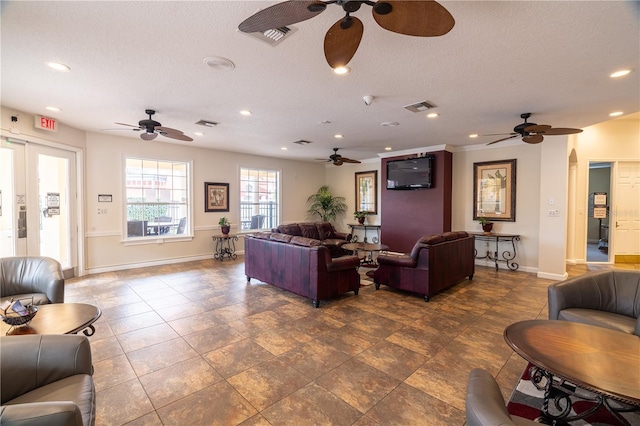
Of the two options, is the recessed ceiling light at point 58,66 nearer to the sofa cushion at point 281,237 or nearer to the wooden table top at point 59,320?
the wooden table top at point 59,320

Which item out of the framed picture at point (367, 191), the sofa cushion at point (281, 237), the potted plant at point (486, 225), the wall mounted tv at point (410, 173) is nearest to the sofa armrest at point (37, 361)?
the sofa cushion at point (281, 237)

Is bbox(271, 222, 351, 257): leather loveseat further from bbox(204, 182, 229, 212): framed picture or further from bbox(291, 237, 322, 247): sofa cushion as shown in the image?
bbox(291, 237, 322, 247): sofa cushion

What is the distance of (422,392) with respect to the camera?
7.30 ft

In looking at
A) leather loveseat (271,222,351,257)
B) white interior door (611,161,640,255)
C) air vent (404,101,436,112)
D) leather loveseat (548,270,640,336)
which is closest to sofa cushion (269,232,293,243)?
leather loveseat (271,222,351,257)

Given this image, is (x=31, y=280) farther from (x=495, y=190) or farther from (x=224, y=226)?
(x=495, y=190)

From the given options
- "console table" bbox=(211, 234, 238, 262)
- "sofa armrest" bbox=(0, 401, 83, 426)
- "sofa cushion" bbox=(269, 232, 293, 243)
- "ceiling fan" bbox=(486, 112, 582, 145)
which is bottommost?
"console table" bbox=(211, 234, 238, 262)

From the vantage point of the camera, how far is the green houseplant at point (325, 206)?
9438mm

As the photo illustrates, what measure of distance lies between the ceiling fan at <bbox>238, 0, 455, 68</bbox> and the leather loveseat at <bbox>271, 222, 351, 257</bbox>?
16.1 feet

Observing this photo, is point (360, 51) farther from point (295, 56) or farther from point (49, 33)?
point (49, 33)

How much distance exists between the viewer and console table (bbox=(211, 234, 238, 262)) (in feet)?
23.7

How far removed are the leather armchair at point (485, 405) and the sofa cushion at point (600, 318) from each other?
1.82 metres

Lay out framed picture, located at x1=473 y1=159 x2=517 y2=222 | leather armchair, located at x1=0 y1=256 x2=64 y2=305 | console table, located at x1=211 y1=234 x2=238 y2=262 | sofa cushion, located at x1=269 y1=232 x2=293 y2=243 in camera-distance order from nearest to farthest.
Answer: leather armchair, located at x1=0 y1=256 x2=64 y2=305 < sofa cushion, located at x1=269 y1=232 x2=293 y2=243 < framed picture, located at x1=473 y1=159 x2=517 y2=222 < console table, located at x1=211 y1=234 x2=238 y2=262

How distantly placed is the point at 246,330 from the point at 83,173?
4.78 m

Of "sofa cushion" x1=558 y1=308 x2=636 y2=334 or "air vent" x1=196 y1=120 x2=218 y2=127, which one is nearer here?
"sofa cushion" x1=558 y1=308 x2=636 y2=334
